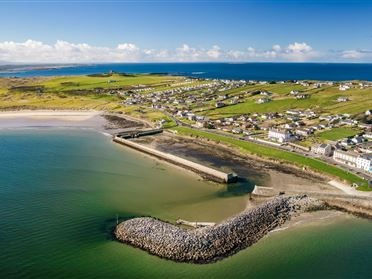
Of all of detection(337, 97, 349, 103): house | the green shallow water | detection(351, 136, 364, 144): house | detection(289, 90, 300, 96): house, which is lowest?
the green shallow water

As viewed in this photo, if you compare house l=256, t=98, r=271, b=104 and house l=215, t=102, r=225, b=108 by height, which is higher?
house l=256, t=98, r=271, b=104

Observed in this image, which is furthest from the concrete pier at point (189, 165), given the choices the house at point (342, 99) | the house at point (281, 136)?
the house at point (342, 99)

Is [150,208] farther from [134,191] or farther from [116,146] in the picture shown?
[116,146]

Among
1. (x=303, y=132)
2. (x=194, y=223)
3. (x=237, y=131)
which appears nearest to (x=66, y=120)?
(x=237, y=131)

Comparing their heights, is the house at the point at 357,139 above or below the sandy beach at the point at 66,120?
above

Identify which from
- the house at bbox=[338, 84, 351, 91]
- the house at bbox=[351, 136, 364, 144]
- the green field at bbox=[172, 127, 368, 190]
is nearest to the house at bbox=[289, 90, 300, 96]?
the house at bbox=[338, 84, 351, 91]

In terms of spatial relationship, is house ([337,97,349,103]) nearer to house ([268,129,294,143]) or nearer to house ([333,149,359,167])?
house ([268,129,294,143])

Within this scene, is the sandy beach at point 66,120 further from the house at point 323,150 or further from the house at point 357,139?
the house at point 357,139
